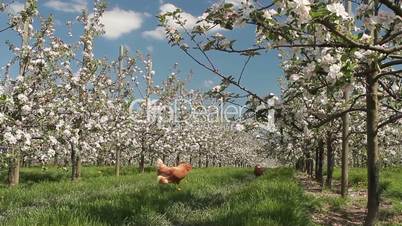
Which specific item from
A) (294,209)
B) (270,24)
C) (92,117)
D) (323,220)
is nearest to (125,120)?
(92,117)

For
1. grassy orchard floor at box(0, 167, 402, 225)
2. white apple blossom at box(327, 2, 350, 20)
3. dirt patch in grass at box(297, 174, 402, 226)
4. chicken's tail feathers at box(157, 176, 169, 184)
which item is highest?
white apple blossom at box(327, 2, 350, 20)

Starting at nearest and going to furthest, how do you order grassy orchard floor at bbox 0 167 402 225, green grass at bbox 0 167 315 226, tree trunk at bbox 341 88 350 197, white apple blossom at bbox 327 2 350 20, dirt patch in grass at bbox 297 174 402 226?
white apple blossom at bbox 327 2 350 20 → green grass at bbox 0 167 315 226 → grassy orchard floor at bbox 0 167 402 225 → dirt patch in grass at bbox 297 174 402 226 → tree trunk at bbox 341 88 350 197

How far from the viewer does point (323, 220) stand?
438 inches

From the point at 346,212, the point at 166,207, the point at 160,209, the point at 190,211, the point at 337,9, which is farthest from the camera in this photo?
the point at 346,212

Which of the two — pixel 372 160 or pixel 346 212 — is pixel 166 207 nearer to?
pixel 372 160

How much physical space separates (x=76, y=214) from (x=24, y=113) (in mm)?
4938

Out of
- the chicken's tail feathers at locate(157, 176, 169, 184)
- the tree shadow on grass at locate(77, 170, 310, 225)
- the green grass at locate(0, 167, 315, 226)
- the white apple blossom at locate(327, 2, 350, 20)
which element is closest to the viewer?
the white apple blossom at locate(327, 2, 350, 20)

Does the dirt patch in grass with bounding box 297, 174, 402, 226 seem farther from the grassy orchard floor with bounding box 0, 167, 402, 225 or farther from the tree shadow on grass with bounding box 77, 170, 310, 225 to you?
the tree shadow on grass with bounding box 77, 170, 310, 225

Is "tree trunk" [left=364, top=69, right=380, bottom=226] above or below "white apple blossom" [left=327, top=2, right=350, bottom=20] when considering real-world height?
below

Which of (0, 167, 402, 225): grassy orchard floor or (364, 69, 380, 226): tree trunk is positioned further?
(364, 69, 380, 226): tree trunk

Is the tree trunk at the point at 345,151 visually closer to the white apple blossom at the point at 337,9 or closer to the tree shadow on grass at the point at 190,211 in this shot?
the tree shadow on grass at the point at 190,211

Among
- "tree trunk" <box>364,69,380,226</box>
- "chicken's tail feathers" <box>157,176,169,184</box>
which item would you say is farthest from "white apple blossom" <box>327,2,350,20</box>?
"chicken's tail feathers" <box>157,176,169,184</box>

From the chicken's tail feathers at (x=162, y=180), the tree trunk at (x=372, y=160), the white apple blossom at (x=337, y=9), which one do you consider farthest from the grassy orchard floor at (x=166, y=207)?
the white apple blossom at (x=337, y=9)

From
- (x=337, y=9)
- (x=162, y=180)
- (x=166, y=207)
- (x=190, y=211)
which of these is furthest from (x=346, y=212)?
(x=337, y=9)
